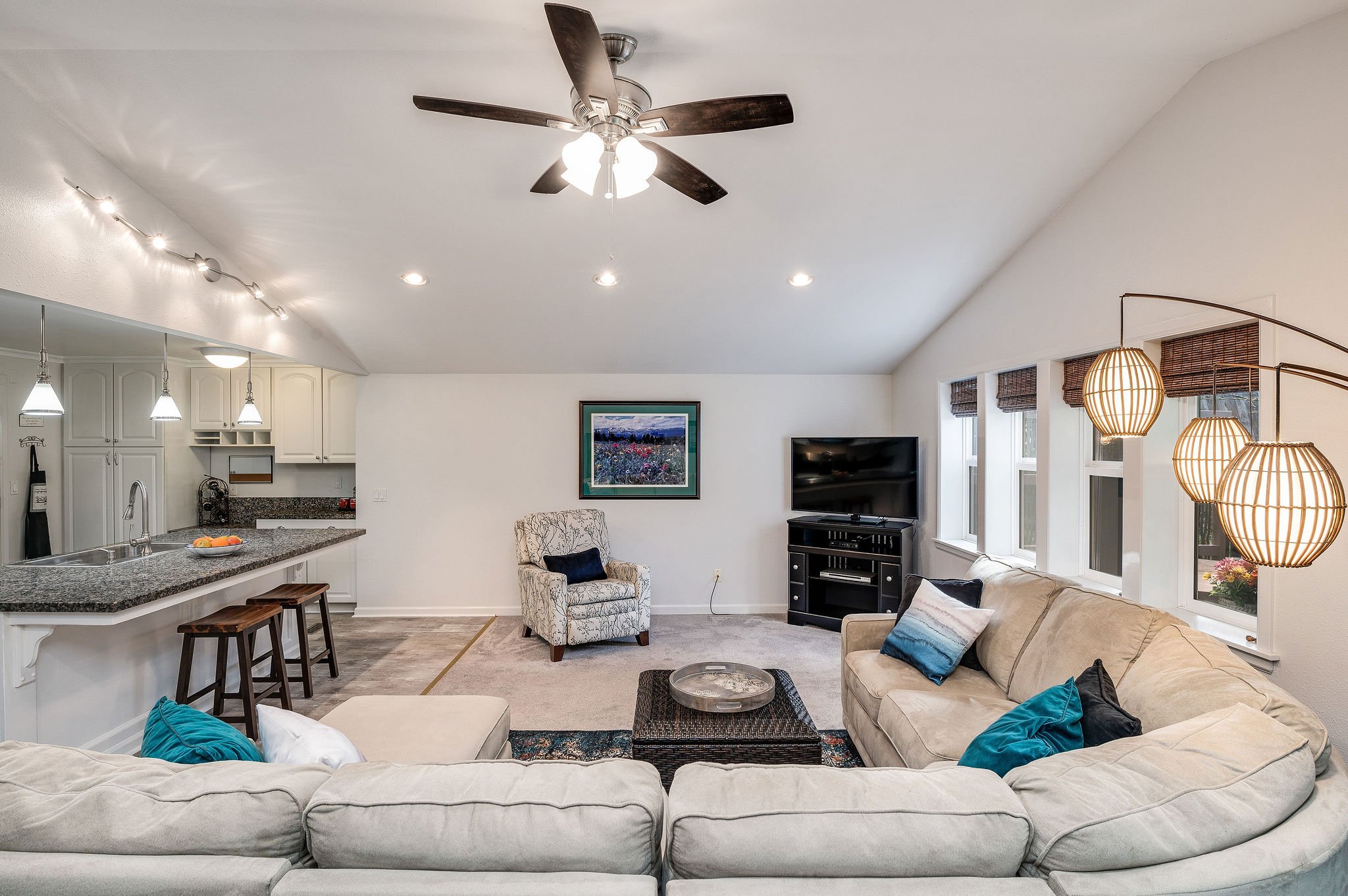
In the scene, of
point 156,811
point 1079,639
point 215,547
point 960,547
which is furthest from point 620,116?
point 960,547

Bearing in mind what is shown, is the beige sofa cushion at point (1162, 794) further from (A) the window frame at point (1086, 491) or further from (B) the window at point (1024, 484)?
(B) the window at point (1024, 484)

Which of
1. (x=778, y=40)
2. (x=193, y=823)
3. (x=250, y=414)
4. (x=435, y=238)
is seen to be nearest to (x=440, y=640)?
(x=250, y=414)

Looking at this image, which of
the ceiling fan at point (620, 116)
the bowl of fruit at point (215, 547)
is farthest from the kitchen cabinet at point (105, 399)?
the ceiling fan at point (620, 116)

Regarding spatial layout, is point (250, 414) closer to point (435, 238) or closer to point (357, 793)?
point (435, 238)

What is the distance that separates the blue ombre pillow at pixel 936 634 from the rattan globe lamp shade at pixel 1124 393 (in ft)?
3.19

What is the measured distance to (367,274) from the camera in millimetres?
3902

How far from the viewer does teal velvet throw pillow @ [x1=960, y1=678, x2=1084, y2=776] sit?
1.46 meters

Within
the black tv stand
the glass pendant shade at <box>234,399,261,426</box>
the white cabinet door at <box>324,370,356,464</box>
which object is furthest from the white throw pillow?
the white cabinet door at <box>324,370,356,464</box>

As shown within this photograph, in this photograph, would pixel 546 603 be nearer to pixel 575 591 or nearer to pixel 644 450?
pixel 575 591

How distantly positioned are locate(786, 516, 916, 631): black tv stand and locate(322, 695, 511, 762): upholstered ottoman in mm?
3081

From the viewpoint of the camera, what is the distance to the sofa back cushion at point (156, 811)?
1060 millimetres

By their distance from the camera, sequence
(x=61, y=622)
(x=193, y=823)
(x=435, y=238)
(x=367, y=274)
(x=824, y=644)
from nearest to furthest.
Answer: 1. (x=193, y=823)
2. (x=61, y=622)
3. (x=435, y=238)
4. (x=367, y=274)
5. (x=824, y=644)

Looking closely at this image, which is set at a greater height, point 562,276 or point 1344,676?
point 562,276

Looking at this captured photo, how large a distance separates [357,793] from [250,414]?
380 centimetres
